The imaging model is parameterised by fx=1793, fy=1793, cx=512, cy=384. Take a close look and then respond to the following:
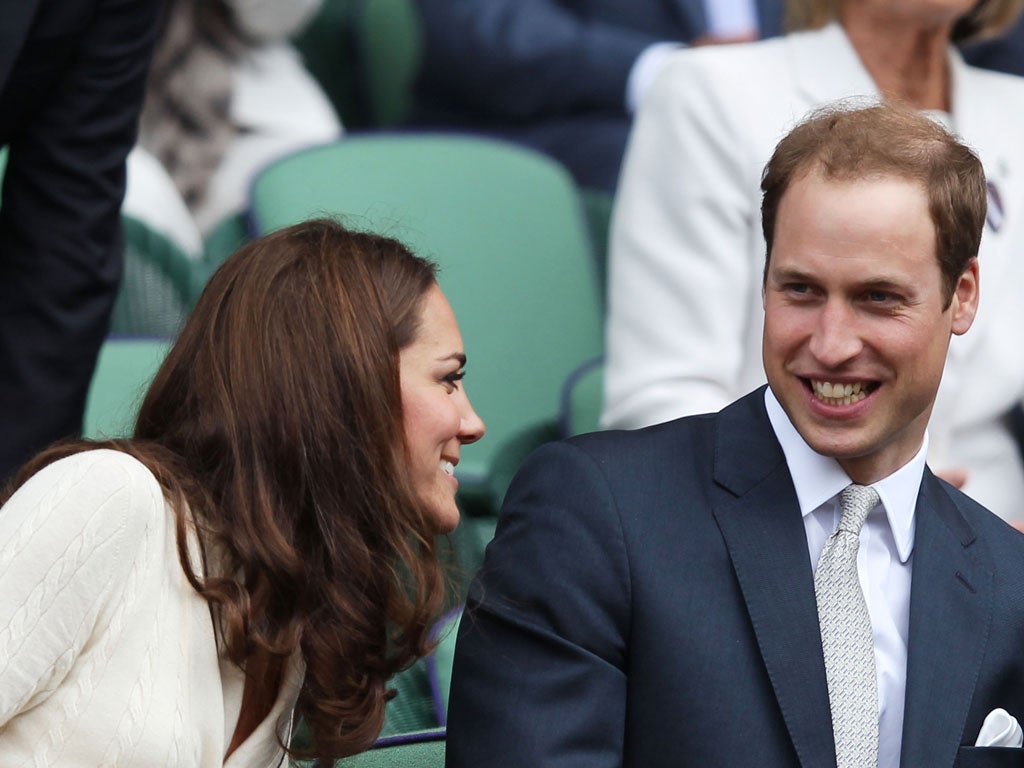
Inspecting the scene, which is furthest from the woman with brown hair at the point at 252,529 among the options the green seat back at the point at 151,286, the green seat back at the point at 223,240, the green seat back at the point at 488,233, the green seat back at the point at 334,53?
the green seat back at the point at 334,53

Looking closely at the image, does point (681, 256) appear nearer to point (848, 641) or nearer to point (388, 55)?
point (848, 641)

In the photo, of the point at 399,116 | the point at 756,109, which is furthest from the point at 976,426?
the point at 399,116

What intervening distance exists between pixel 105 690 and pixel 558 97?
271cm

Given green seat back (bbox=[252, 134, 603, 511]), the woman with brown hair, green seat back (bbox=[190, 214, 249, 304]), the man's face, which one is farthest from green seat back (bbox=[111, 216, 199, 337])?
the man's face

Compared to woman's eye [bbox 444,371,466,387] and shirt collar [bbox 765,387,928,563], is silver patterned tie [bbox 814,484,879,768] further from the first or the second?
woman's eye [bbox 444,371,466,387]

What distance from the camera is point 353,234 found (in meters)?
2.09

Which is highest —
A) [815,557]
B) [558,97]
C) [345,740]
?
[558,97]

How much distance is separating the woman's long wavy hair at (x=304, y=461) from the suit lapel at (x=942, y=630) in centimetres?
56

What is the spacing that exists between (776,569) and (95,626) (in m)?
0.74

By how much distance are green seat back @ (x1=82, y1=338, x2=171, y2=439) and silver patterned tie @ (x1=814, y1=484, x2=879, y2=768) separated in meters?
1.29

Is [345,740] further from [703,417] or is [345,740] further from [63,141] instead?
[63,141]

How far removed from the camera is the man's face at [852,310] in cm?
201

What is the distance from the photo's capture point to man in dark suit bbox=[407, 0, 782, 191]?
4219 mm

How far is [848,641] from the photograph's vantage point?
1.98 metres
